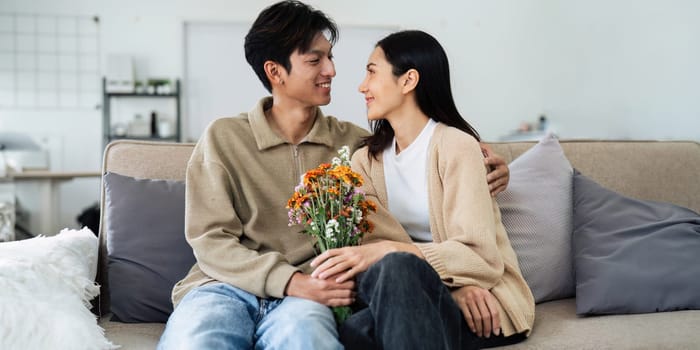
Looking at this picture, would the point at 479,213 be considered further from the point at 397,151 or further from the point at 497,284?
the point at 397,151

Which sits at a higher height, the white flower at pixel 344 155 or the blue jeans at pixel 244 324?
the white flower at pixel 344 155

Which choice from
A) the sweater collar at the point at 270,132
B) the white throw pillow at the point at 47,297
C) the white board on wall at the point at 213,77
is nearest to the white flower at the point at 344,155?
the sweater collar at the point at 270,132

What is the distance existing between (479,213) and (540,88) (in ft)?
18.2

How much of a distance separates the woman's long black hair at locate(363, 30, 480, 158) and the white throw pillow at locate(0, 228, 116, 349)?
99cm

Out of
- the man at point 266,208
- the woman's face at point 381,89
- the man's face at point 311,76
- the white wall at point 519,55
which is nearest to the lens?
the man at point 266,208

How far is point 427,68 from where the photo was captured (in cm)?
179

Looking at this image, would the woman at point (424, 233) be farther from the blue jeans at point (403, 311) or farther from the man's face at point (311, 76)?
the man's face at point (311, 76)

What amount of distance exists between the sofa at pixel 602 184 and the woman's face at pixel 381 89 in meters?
0.50

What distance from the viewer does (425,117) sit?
6.07ft

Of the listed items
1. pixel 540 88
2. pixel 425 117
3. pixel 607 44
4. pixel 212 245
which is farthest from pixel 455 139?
pixel 540 88

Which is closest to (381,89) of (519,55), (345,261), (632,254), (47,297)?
(345,261)

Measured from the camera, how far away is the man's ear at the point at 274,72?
6.45 ft

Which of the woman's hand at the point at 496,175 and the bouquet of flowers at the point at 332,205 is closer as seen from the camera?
the bouquet of flowers at the point at 332,205

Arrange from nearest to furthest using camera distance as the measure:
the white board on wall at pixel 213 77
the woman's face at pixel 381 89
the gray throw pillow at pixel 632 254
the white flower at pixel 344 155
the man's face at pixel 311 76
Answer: the white flower at pixel 344 155 < the gray throw pillow at pixel 632 254 < the woman's face at pixel 381 89 < the man's face at pixel 311 76 < the white board on wall at pixel 213 77
